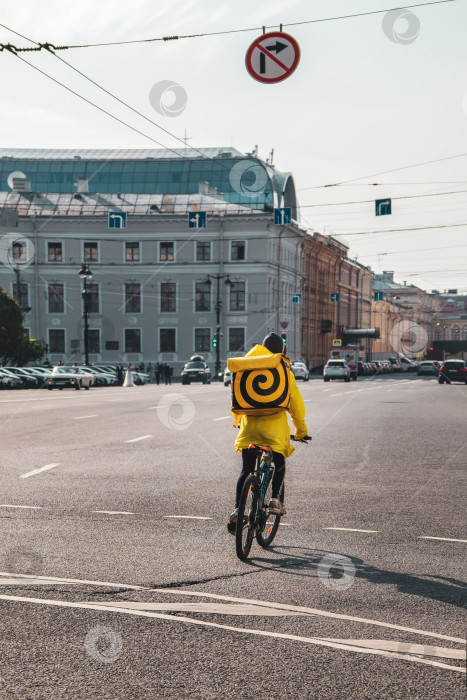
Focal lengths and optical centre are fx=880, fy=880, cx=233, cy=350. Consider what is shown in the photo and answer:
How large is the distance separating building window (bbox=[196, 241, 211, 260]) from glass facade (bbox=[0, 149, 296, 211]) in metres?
4.97

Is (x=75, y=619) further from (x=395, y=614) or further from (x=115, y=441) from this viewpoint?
A: (x=115, y=441)

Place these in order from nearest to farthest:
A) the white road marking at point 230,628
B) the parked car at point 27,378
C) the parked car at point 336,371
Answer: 1. the white road marking at point 230,628
2. the parked car at point 27,378
3. the parked car at point 336,371

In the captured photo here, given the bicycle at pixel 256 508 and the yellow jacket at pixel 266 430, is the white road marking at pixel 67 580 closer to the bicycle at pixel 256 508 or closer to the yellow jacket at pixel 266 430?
the bicycle at pixel 256 508

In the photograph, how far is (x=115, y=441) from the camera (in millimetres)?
14773

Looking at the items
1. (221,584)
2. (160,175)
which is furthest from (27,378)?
(221,584)

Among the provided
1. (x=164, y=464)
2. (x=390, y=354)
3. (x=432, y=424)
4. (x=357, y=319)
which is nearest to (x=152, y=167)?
(x=357, y=319)

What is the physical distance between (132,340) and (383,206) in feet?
128

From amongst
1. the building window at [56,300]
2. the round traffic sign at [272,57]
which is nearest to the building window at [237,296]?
the building window at [56,300]

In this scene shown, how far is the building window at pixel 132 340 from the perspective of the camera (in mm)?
70688

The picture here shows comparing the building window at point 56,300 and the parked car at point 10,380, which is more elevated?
the building window at point 56,300

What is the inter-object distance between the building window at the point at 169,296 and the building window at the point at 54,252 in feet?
28.0

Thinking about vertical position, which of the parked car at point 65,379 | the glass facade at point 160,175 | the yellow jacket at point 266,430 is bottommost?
the parked car at point 65,379

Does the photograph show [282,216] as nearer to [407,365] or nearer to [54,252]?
[54,252]

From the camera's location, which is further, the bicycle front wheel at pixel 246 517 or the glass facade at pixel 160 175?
the glass facade at pixel 160 175
